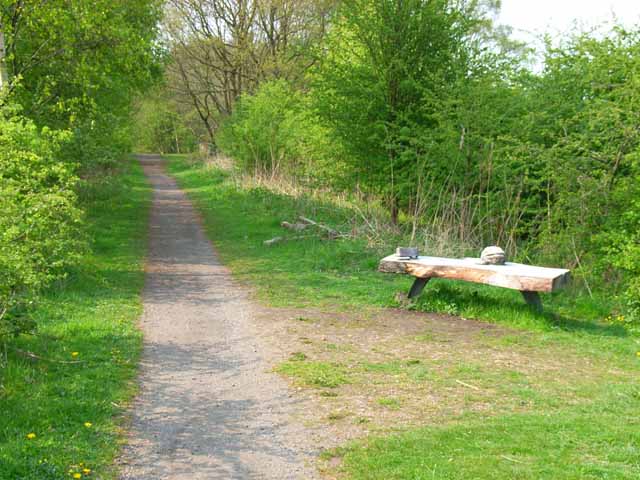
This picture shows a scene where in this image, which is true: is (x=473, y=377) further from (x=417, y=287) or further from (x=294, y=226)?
(x=294, y=226)

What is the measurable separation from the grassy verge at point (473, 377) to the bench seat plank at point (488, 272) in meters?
0.49

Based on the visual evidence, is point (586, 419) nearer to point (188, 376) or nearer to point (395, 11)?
point (188, 376)

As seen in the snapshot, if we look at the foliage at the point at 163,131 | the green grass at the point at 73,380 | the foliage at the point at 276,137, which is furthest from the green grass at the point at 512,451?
the foliage at the point at 163,131

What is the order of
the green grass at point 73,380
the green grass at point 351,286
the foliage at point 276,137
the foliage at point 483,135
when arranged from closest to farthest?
the green grass at point 73,380 < the green grass at point 351,286 < the foliage at point 483,135 < the foliage at point 276,137

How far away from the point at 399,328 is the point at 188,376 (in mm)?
2832

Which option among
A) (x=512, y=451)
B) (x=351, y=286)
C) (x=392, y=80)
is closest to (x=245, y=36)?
(x=392, y=80)

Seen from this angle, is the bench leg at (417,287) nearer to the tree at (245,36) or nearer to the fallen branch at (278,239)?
the fallen branch at (278,239)

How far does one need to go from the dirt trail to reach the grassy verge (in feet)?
1.26

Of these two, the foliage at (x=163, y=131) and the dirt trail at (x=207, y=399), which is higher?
the foliage at (x=163, y=131)

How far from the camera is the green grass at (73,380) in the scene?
4.27m

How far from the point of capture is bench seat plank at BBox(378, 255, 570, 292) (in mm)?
7836

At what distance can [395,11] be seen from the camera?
14.6m

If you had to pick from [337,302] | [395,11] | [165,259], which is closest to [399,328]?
[337,302]

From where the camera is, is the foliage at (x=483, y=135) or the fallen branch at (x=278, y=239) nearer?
the foliage at (x=483, y=135)
